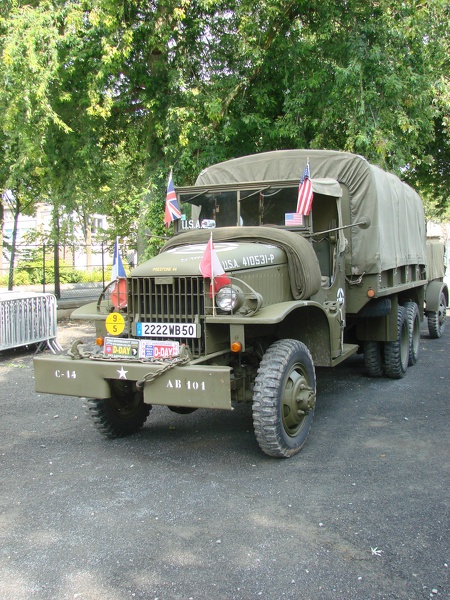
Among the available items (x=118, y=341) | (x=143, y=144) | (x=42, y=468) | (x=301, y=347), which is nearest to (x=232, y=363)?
(x=301, y=347)

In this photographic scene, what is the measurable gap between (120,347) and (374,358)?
14.4 ft

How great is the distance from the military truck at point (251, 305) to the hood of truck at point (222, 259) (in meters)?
0.01

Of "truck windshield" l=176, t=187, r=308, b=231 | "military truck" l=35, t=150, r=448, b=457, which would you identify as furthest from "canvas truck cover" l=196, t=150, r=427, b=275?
"truck windshield" l=176, t=187, r=308, b=231

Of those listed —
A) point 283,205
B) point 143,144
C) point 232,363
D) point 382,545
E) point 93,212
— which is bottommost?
point 382,545

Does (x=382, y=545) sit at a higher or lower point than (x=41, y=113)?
lower

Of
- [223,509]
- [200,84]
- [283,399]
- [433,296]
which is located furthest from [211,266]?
[433,296]

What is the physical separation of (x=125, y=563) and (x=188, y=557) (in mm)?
365

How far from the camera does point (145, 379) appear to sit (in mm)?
4625

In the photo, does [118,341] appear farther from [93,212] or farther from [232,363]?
[93,212]

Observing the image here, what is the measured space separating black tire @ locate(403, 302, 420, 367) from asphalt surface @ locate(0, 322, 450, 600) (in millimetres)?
2212

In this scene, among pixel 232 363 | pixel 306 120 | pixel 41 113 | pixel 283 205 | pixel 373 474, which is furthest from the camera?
pixel 306 120

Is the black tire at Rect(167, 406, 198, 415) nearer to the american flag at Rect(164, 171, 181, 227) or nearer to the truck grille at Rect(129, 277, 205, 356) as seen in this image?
the truck grille at Rect(129, 277, 205, 356)

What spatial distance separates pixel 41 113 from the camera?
1084cm

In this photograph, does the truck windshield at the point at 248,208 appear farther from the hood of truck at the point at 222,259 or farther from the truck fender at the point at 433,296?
the truck fender at the point at 433,296
